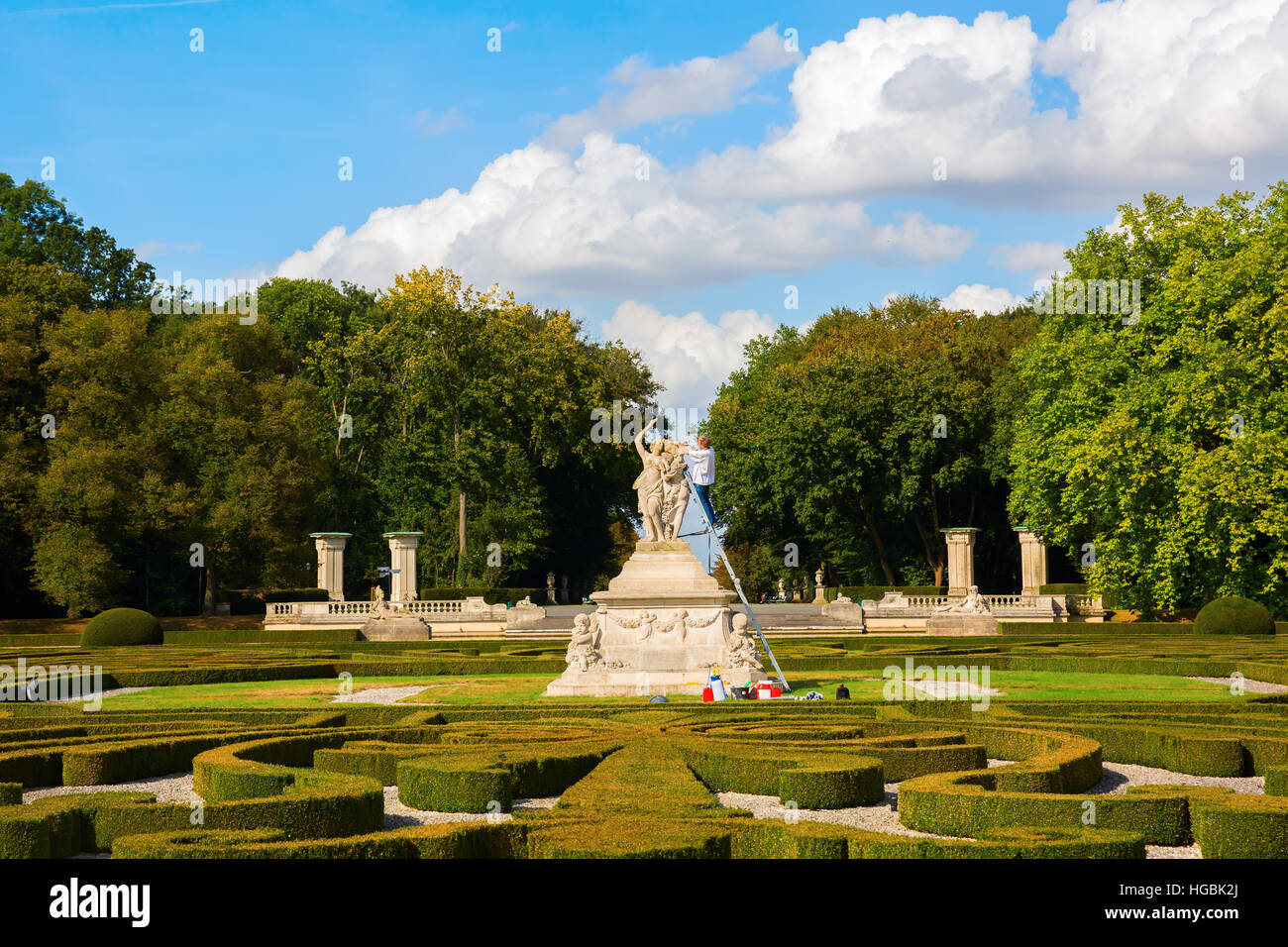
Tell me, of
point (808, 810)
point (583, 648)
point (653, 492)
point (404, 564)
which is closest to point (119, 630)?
point (404, 564)

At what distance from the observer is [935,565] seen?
60719mm

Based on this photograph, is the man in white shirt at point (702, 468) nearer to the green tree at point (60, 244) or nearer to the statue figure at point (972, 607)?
the statue figure at point (972, 607)

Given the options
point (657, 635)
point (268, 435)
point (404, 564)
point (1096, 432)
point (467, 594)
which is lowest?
point (467, 594)

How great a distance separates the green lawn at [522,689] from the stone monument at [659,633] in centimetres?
101

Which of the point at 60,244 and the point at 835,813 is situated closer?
the point at 835,813

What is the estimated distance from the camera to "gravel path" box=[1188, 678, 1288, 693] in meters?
21.6

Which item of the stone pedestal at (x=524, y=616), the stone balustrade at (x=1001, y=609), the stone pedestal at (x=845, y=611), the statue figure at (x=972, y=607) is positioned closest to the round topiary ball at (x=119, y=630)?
the stone pedestal at (x=524, y=616)

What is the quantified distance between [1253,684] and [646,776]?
16337mm

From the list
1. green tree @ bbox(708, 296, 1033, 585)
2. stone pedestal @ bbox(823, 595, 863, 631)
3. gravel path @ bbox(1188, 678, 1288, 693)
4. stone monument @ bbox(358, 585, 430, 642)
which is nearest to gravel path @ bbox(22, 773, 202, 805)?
gravel path @ bbox(1188, 678, 1288, 693)

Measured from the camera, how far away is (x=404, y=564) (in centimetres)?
5612

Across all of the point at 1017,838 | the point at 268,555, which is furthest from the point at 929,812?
the point at 268,555

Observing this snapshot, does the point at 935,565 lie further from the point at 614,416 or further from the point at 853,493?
the point at 614,416

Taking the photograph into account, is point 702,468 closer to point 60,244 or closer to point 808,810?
point 808,810

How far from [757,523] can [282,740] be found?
53845mm
